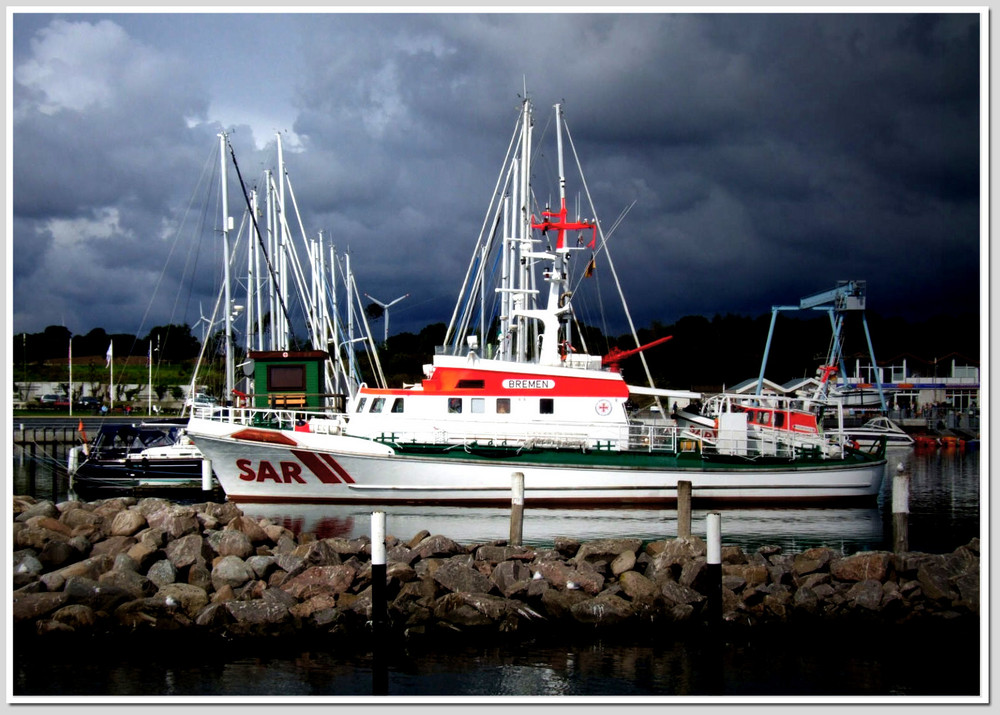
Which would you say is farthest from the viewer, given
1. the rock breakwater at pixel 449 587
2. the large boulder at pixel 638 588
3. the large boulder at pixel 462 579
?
the large boulder at pixel 462 579

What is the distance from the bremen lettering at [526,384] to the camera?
50.6ft

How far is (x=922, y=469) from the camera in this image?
24281mm

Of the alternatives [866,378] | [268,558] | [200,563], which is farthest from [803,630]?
[866,378]

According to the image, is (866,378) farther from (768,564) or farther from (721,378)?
(768,564)

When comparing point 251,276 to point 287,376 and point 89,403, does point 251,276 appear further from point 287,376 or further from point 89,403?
point 89,403

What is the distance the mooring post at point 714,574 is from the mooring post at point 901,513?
3168 millimetres

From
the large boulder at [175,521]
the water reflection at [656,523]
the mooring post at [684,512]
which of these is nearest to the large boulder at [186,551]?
the large boulder at [175,521]

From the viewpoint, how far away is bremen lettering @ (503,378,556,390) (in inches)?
608

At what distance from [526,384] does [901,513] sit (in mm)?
6460

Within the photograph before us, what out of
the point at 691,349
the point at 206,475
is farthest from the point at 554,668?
the point at 691,349

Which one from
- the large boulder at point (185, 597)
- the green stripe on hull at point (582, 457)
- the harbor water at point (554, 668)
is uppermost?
the green stripe on hull at point (582, 457)

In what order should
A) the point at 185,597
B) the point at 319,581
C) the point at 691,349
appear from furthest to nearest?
the point at 691,349 → the point at 319,581 → the point at 185,597

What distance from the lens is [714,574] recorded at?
805cm

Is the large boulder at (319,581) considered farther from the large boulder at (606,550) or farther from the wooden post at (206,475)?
the wooden post at (206,475)
